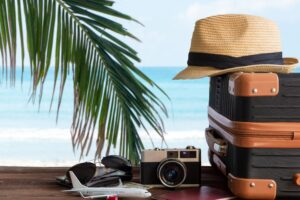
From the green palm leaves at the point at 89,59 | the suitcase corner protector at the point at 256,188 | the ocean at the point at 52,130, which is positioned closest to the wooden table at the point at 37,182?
the suitcase corner protector at the point at 256,188

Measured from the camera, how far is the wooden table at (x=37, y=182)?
1265 mm

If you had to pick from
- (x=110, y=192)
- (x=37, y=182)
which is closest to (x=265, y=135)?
(x=110, y=192)

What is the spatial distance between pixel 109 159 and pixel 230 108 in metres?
A: 0.33

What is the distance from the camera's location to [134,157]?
2043 mm

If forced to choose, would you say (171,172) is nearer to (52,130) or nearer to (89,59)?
(89,59)

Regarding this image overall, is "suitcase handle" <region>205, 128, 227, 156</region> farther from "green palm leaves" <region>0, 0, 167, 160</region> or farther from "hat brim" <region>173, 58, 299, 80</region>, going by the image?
"green palm leaves" <region>0, 0, 167, 160</region>

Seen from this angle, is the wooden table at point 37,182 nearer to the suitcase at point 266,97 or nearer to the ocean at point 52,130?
the suitcase at point 266,97

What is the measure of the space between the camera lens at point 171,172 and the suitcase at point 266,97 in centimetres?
18

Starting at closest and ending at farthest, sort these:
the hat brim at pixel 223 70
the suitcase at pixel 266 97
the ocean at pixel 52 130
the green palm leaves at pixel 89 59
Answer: the suitcase at pixel 266 97 → the hat brim at pixel 223 70 → the green palm leaves at pixel 89 59 → the ocean at pixel 52 130

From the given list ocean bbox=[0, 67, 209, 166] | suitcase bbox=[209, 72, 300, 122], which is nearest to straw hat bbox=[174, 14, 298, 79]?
suitcase bbox=[209, 72, 300, 122]

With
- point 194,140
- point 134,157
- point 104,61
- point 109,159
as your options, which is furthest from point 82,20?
point 194,140

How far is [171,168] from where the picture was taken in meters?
1.33

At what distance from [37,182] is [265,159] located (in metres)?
Answer: 0.53

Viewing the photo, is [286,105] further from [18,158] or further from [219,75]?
[18,158]
